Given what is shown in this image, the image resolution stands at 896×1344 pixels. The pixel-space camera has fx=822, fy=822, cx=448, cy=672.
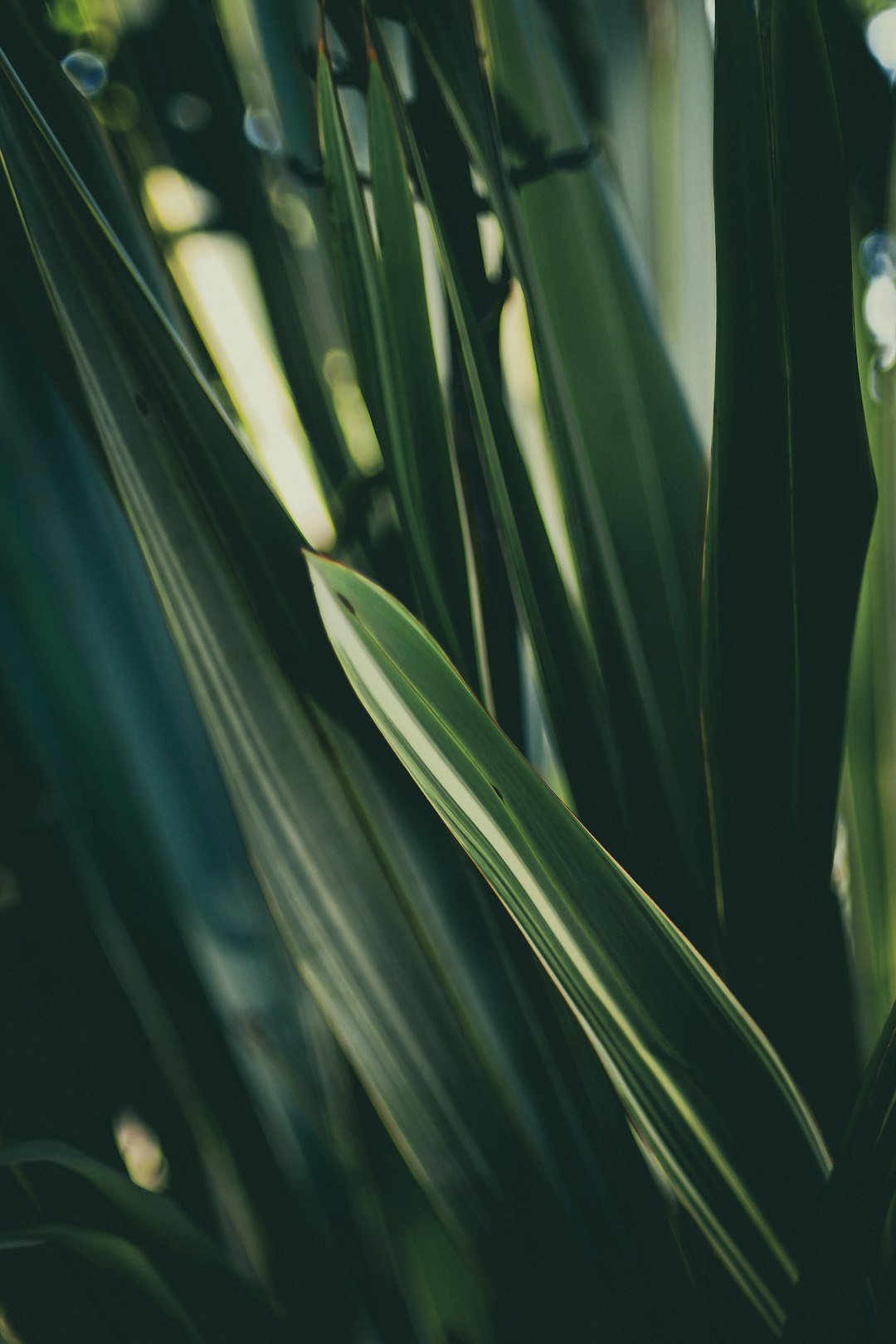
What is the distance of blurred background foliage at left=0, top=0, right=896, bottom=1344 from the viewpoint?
0.76ft

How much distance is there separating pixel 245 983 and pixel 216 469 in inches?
7.8

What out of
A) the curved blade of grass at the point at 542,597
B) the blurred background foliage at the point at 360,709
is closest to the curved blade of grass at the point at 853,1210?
the blurred background foliage at the point at 360,709

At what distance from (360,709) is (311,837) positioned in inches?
1.5

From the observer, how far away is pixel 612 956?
0.69 ft

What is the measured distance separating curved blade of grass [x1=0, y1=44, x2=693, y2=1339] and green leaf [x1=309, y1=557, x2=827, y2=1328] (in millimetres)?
36

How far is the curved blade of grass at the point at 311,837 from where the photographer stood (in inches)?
8.2

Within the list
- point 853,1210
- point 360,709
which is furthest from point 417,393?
point 853,1210

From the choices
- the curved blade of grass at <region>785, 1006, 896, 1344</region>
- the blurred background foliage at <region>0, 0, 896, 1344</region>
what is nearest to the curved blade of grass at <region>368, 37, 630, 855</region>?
the blurred background foliage at <region>0, 0, 896, 1344</region>

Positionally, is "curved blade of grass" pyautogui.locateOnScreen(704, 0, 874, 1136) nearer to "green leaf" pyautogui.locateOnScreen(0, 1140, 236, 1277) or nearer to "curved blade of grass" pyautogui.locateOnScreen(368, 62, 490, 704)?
"curved blade of grass" pyautogui.locateOnScreen(368, 62, 490, 704)

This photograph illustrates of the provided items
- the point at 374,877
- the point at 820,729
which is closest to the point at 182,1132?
the point at 374,877

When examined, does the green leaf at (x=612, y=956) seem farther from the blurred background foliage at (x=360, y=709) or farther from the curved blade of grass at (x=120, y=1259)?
the curved blade of grass at (x=120, y=1259)

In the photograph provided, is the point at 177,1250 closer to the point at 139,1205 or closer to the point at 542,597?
the point at 139,1205

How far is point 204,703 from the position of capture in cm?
24

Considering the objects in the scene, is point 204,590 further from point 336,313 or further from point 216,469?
point 336,313
